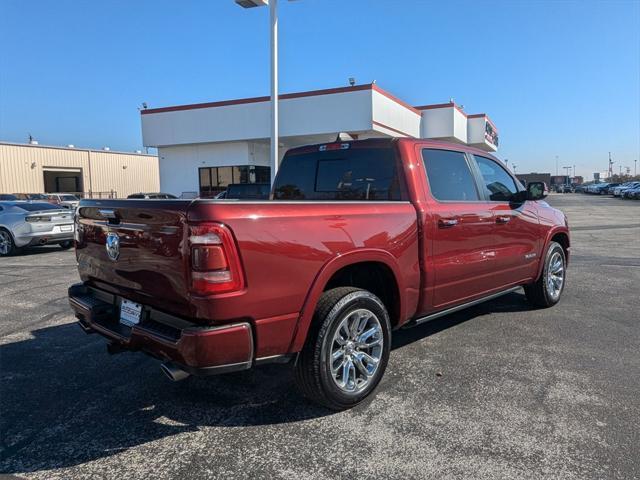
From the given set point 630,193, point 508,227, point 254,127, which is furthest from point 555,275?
point 630,193

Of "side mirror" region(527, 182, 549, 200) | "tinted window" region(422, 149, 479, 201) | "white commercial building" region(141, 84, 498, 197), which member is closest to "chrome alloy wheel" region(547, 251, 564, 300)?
"side mirror" region(527, 182, 549, 200)

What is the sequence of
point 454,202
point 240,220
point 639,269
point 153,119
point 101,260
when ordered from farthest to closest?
point 153,119
point 639,269
point 454,202
point 101,260
point 240,220

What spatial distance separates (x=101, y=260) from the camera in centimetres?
358

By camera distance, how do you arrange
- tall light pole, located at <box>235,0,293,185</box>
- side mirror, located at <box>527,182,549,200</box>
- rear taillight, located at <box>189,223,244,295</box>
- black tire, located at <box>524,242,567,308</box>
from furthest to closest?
1. tall light pole, located at <box>235,0,293,185</box>
2. black tire, located at <box>524,242,567,308</box>
3. side mirror, located at <box>527,182,549,200</box>
4. rear taillight, located at <box>189,223,244,295</box>

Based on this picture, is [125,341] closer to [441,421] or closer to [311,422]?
[311,422]

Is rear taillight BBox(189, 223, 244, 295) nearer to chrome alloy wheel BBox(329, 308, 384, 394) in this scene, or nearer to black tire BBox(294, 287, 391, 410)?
black tire BBox(294, 287, 391, 410)

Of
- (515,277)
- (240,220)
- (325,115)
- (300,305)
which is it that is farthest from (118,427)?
(325,115)

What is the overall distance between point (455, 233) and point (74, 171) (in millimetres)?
48882

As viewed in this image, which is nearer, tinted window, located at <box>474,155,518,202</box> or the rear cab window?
the rear cab window

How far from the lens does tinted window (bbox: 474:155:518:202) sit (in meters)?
5.03

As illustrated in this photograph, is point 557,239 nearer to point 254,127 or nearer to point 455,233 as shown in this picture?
point 455,233

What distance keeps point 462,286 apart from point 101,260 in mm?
3040

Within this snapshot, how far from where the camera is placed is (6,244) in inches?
461

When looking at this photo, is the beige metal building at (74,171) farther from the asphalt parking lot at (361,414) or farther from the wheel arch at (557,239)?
the wheel arch at (557,239)
